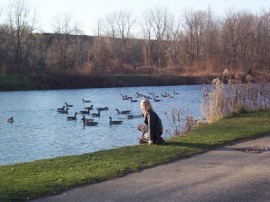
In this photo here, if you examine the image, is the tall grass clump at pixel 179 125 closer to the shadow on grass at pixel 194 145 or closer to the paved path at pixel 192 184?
the shadow on grass at pixel 194 145

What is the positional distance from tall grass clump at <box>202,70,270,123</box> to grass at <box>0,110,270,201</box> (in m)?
3.84

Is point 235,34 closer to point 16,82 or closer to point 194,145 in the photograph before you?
point 16,82

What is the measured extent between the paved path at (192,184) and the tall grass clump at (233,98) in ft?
27.5

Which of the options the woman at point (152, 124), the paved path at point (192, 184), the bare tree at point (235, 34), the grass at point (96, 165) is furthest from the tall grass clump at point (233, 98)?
the bare tree at point (235, 34)

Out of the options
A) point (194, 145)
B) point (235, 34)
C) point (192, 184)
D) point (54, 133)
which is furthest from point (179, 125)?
point (235, 34)

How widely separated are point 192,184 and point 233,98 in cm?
1247

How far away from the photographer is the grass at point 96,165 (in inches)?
311

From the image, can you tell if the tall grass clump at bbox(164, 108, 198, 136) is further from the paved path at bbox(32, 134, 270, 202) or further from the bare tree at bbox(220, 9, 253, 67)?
the bare tree at bbox(220, 9, 253, 67)

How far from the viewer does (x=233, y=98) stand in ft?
65.9

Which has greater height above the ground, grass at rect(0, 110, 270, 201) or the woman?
the woman

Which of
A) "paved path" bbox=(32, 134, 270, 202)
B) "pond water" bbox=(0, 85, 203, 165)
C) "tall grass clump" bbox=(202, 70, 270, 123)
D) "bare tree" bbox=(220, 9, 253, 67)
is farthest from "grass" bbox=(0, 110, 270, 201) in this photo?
"bare tree" bbox=(220, 9, 253, 67)

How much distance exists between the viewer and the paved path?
729cm

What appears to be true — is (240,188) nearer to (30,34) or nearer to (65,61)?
(65,61)

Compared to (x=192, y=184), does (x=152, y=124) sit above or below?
above
